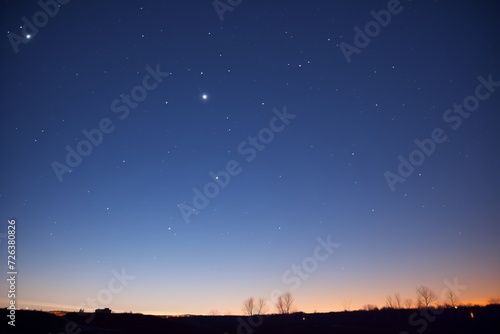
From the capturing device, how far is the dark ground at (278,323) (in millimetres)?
29156

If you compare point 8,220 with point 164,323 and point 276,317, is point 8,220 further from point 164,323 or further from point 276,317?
point 276,317

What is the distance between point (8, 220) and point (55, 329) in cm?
1754

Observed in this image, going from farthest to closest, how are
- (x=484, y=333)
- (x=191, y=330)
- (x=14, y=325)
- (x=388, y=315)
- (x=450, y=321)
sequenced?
(x=388, y=315), (x=450, y=321), (x=484, y=333), (x=191, y=330), (x=14, y=325)

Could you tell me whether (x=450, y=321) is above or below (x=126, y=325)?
below

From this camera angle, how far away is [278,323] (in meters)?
57.0

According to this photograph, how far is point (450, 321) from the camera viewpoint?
5562 centimetres

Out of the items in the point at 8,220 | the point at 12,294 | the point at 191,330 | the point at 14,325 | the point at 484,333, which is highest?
the point at 8,220

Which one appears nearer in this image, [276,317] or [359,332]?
[359,332]

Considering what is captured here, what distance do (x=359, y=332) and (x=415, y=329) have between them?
41.9 ft

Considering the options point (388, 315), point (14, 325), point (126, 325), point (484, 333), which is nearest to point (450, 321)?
point (484, 333)

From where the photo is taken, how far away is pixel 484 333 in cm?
4969

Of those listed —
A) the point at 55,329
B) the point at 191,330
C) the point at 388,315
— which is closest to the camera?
the point at 55,329

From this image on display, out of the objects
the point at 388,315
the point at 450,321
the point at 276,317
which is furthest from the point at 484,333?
the point at 276,317

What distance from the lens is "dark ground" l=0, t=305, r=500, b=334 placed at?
95.7 ft
